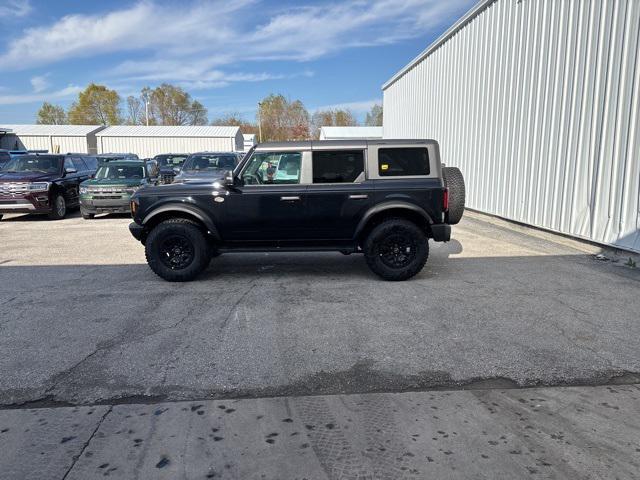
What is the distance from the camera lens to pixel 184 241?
260 inches

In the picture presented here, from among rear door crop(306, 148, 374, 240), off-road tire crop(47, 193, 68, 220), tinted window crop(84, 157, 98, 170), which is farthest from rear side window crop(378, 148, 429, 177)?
tinted window crop(84, 157, 98, 170)

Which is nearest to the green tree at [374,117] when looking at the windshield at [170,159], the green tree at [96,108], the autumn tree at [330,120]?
the autumn tree at [330,120]

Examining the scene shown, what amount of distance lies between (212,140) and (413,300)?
40999 mm

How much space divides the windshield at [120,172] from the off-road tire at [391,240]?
980 cm

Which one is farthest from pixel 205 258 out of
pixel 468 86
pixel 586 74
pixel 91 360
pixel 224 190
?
pixel 468 86

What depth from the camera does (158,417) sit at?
3275mm

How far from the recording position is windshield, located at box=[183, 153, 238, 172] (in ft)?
46.8

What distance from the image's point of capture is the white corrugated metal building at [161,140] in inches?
1718

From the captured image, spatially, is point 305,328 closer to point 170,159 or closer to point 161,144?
point 170,159

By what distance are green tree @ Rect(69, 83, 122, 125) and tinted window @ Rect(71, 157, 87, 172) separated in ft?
222

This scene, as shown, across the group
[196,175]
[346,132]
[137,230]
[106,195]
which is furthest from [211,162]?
[346,132]

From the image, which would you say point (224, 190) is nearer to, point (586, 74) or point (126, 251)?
point (126, 251)

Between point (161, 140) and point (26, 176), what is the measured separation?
32275 millimetres

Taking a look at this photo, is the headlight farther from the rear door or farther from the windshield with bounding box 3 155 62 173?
the rear door
